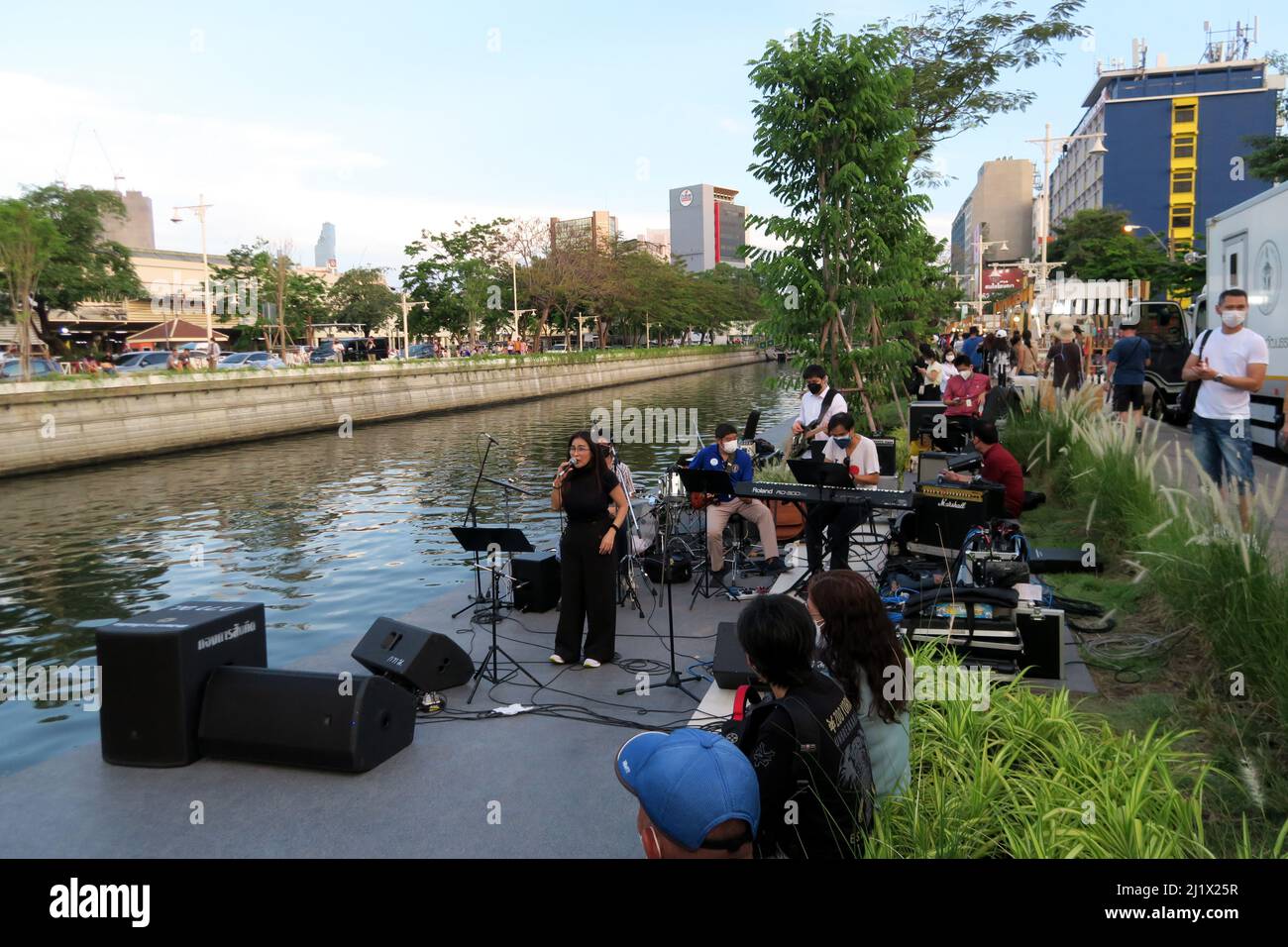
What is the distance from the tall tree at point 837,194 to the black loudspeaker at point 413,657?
1043 cm

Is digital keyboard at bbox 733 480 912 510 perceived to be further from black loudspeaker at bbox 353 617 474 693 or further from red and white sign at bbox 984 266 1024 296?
red and white sign at bbox 984 266 1024 296

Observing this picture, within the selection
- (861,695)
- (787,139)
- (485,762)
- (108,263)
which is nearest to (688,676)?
(485,762)

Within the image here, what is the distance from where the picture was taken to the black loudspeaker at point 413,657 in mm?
6773

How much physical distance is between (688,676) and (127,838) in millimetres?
3782

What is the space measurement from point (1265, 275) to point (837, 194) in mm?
6583

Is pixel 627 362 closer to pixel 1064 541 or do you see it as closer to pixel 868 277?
pixel 868 277

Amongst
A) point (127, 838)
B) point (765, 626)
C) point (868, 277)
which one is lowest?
point (127, 838)

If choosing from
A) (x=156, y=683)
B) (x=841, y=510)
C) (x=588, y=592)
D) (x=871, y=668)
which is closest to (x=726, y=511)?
(x=841, y=510)

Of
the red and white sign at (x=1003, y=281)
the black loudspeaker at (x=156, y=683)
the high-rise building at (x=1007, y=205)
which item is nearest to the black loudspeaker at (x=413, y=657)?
the black loudspeaker at (x=156, y=683)

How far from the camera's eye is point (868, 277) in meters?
16.3

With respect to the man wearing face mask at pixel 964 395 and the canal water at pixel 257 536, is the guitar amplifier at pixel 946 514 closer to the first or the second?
the canal water at pixel 257 536

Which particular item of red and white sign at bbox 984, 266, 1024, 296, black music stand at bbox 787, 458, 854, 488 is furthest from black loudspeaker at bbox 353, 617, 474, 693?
red and white sign at bbox 984, 266, 1024, 296

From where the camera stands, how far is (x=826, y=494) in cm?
838

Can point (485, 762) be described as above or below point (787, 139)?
below
